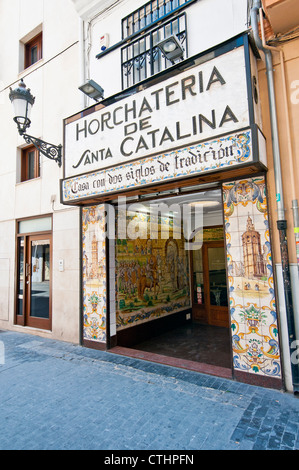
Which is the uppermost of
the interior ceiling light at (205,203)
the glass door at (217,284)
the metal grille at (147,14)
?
the metal grille at (147,14)

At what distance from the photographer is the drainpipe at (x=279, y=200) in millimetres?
3496

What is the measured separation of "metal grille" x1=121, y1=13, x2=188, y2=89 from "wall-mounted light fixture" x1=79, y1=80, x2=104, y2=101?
0.49 meters

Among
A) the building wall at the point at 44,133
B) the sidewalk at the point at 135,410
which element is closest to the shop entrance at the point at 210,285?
the sidewalk at the point at 135,410

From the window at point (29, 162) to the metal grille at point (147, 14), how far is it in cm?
367

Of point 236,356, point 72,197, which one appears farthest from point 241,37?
point 236,356

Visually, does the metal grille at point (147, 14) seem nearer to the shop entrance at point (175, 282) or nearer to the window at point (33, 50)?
the window at point (33, 50)

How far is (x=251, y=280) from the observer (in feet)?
12.6

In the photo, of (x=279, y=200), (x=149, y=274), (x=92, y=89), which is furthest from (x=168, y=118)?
(x=149, y=274)

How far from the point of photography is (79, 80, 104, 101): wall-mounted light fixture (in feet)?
17.5

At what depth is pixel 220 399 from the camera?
11.2 feet

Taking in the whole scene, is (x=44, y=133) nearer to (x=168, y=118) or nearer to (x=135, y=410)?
(x=168, y=118)

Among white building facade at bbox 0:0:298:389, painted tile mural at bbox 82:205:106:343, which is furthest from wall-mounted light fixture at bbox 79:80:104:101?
painted tile mural at bbox 82:205:106:343
